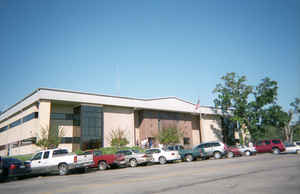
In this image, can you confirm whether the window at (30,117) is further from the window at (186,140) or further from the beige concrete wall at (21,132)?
the window at (186,140)

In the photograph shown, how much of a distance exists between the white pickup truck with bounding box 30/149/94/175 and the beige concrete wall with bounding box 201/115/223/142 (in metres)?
42.9

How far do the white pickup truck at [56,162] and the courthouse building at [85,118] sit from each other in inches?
762

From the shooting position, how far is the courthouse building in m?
38.2

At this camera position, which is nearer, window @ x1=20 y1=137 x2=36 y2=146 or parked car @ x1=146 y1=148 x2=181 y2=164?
parked car @ x1=146 y1=148 x2=181 y2=164

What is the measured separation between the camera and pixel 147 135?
152 ft

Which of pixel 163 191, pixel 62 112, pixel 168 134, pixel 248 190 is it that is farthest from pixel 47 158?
pixel 168 134

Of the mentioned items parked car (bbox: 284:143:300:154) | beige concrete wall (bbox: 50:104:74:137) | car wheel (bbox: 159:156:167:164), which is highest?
beige concrete wall (bbox: 50:104:74:137)

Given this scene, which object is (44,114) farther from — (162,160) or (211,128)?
(211,128)

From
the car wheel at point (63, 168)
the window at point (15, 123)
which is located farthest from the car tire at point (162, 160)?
the window at point (15, 123)

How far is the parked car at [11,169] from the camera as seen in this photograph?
15425 mm

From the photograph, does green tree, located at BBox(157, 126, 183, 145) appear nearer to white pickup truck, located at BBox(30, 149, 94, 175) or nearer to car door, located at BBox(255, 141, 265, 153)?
car door, located at BBox(255, 141, 265, 153)

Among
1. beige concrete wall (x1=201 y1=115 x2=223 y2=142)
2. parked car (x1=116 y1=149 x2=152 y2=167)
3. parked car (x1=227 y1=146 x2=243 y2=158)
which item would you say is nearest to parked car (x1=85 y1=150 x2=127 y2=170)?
parked car (x1=116 y1=149 x2=152 y2=167)

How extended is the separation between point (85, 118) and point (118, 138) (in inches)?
248

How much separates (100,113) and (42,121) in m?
9.30
